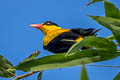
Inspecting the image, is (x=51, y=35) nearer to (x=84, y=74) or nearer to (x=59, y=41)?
(x=59, y=41)

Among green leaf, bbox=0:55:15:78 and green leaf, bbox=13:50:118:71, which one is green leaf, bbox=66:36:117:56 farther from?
green leaf, bbox=0:55:15:78

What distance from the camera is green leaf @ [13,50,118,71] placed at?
37.4 inches

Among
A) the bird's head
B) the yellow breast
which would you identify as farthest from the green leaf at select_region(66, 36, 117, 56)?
the bird's head

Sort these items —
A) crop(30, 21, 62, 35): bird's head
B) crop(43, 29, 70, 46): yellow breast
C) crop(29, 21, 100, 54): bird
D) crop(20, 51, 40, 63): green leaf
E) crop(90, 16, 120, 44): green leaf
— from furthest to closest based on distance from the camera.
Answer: crop(30, 21, 62, 35): bird's head → crop(43, 29, 70, 46): yellow breast → crop(29, 21, 100, 54): bird → crop(20, 51, 40, 63): green leaf → crop(90, 16, 120, 44): green leaf

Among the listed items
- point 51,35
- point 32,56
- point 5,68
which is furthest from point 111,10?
point 51,35

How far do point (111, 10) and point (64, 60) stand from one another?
249 millimetres

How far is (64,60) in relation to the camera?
3.26 feet

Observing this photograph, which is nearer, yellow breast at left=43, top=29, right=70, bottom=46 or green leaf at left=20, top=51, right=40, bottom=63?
green leaf at left=20, top=51, right=40, bottom=63

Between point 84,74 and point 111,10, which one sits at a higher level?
point 111,10

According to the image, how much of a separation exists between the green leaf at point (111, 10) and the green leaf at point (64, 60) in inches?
5.4

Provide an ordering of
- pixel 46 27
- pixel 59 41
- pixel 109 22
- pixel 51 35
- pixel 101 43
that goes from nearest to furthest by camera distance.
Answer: pixel 109 22 → pixel 101 43 → pixel 59 41 → pixel 51 35 → pixel 46 27

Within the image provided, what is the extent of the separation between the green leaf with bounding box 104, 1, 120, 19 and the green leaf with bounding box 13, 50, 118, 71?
0.45 ft

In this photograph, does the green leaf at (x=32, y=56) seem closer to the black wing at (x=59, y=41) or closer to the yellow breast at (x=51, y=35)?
the black wing at (x=59, y=41)

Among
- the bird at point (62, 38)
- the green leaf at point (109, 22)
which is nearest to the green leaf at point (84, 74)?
the green leaf at point (109, 22)
